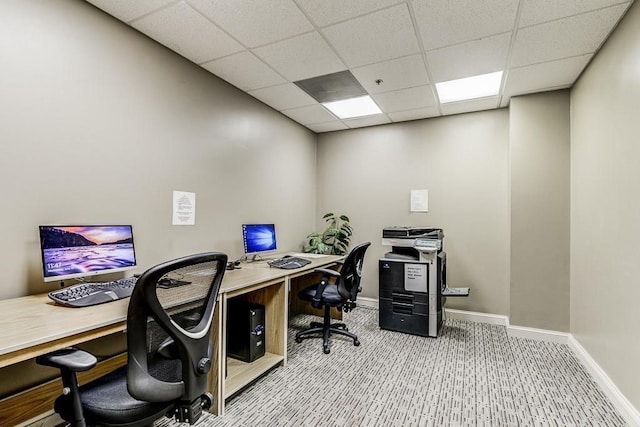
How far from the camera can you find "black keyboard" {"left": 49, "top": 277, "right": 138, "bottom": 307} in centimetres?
152

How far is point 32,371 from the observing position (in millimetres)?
1754

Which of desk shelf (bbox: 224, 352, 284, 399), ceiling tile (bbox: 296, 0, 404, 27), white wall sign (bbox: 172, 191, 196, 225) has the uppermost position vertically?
ceiling tile (bbox: 296, 0, 404, 27)

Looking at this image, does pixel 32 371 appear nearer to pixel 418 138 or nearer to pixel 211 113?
pixel 211 113

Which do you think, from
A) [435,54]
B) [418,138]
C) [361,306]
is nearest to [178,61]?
[435,54]

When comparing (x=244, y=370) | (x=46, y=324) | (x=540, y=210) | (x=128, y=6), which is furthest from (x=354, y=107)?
(x=46, y=324)

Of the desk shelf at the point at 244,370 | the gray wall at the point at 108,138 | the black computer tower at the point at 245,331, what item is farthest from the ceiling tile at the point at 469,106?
the desk shelf at the point at 244,370

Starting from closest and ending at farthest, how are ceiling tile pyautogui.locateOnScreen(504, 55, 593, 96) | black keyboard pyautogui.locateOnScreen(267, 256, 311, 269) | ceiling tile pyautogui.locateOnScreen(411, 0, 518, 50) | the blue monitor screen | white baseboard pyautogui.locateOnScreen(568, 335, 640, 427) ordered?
Result: white baseboard pyautogui.locateOnScreen(568, 335, 640, 427) < ceiling tile pyautogui.locateOnScreen(411, 0, 518, 50) < ceiling tile pyautogui.locateOnScreen(504, 55, 593, 96) < black keyboard pyautogui.locateOnScreen(267, 256, 311, 269) < the blue monitor screen

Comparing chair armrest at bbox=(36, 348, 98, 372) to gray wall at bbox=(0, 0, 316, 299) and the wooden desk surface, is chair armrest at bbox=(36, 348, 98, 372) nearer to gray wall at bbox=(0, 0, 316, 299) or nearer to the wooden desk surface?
the wooden desk surface

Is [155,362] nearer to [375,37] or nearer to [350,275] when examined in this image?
[350,275]

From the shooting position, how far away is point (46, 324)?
1268 mm

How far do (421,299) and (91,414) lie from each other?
2.87 metres

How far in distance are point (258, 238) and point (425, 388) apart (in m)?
1.99

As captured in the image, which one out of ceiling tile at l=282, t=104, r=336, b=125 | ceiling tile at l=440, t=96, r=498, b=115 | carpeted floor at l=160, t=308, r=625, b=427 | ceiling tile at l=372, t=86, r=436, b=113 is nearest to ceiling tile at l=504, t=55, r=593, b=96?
ceiling tile at l=440, t=96, r=498, b=115

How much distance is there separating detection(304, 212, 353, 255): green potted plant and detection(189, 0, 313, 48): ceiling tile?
8.33ft
